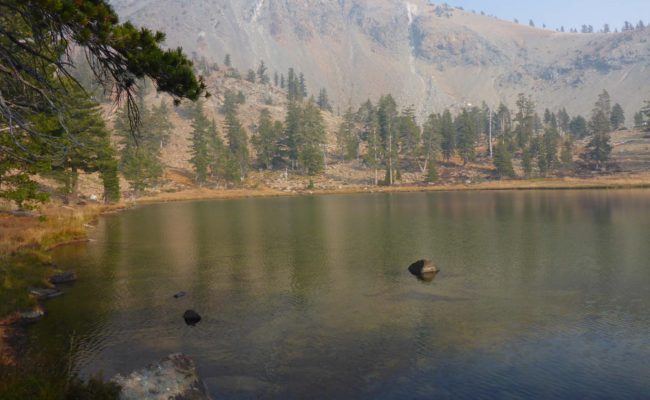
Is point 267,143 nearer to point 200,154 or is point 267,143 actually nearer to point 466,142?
point 200,154

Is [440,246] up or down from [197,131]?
down

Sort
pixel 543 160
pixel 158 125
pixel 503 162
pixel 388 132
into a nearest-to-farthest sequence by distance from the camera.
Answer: pixel 503 162 → pixel 543 160 → pixel 388 132 → pixel 158 125

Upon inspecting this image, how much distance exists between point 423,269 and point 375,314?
30.1ft

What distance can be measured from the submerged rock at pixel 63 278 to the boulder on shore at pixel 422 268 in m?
21.2

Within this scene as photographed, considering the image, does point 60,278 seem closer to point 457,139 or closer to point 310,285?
point 310,285

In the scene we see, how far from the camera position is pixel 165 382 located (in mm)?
12625

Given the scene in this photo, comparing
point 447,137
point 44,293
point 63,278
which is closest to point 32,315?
point 44,293

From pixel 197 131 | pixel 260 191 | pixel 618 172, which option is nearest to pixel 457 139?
pixel 618 172

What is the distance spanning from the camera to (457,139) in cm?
16475

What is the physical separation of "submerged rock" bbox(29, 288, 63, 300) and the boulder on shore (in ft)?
68.5

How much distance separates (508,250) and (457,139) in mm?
132389

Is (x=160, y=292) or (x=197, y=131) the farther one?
(x=197, y=131)

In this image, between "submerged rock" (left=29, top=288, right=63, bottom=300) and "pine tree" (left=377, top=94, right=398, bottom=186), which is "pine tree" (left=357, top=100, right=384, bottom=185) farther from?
"submerged rock" (left=29, top=288, right=63, bottom=300)

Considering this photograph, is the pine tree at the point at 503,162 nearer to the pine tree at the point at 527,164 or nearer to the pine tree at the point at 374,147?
the pine tree at the point at 527,164
